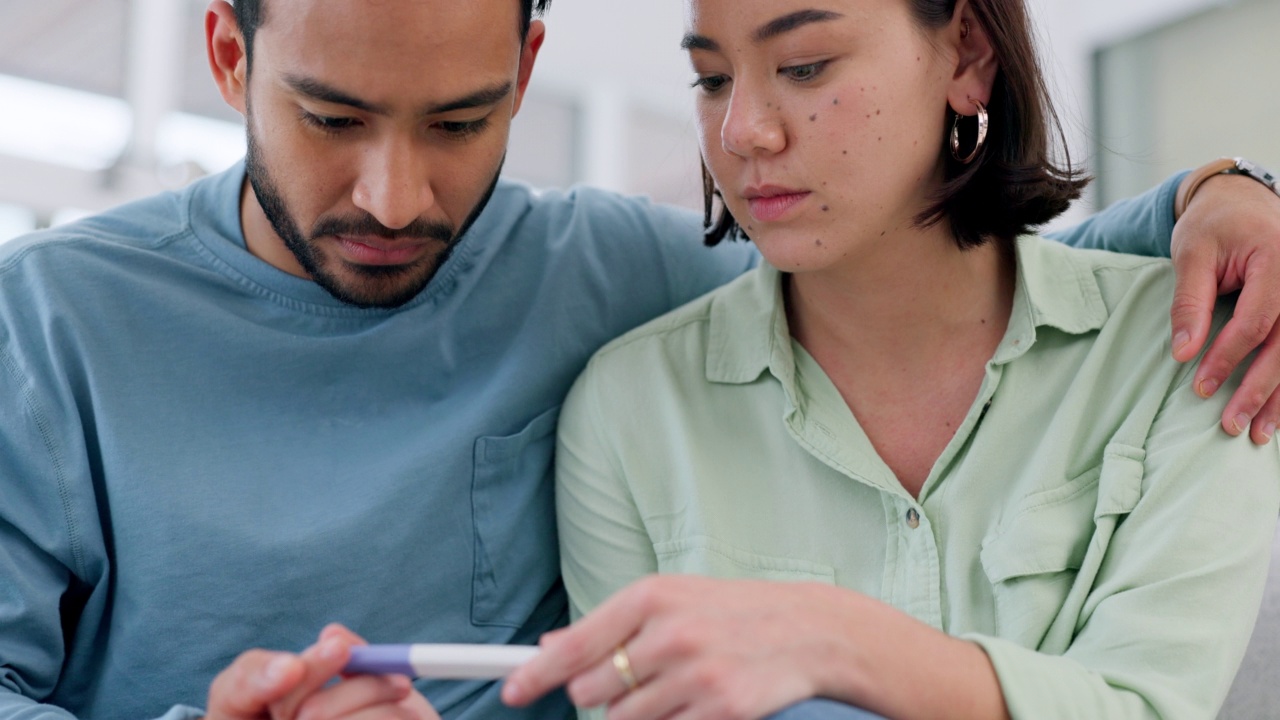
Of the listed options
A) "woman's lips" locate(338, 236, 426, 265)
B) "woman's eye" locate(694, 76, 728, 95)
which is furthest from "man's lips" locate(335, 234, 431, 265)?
"woman's eye" locate(694, 76, 728, 95)

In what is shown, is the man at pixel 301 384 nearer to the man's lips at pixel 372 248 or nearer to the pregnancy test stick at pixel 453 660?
the man's lips at pixel 372 248

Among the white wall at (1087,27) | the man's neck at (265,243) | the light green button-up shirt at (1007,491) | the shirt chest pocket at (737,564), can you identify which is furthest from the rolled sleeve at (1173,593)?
the white wall at (1087,27)

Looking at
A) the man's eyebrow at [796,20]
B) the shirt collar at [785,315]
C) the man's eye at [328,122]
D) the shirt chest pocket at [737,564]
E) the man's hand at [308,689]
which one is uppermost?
the man's eyebrow at [796,20]

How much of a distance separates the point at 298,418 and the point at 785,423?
50cm

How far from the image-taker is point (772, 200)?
119 centimetres

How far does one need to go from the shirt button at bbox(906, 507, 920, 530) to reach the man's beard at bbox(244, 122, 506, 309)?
1.75 ft

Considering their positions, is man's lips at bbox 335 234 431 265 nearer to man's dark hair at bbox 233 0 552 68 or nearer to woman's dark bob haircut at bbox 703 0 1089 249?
man's dark hair at bbox 233 0 552 68

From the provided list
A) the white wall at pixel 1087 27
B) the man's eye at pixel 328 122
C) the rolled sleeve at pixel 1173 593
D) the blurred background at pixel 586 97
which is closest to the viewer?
the rolled sleeve at pixel 1173 593

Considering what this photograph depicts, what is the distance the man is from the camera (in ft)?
3.76

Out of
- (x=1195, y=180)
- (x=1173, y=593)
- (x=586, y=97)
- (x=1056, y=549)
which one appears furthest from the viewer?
(x=586, y=97)

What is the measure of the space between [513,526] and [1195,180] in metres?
0.82

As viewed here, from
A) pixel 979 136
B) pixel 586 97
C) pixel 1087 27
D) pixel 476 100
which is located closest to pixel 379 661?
pixel 476 100

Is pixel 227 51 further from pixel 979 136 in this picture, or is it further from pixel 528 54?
pixel 979 136

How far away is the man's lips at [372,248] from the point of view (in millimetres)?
1217
